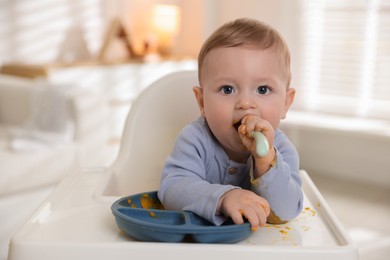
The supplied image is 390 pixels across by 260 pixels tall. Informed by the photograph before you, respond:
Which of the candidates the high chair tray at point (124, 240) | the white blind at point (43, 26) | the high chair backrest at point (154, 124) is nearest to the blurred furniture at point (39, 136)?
the white blind at point (43, 26)

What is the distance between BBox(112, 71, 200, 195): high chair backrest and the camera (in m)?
1.25

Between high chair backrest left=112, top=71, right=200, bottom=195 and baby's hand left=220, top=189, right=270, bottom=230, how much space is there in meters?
0.49

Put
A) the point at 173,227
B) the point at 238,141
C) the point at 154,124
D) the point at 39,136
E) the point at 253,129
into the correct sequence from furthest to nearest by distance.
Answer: the point at 39,136
the point at 154,124
the point at 238,141
the point at 253,129
the point at 173,227

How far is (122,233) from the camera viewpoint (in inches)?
29.9

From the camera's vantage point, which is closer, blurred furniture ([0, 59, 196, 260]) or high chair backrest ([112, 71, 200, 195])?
high chair backrest ([112, 71, 200, 195])

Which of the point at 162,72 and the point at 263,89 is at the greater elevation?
the point at 263,89

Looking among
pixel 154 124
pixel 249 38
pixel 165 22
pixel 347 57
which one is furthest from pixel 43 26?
pixel 249 38

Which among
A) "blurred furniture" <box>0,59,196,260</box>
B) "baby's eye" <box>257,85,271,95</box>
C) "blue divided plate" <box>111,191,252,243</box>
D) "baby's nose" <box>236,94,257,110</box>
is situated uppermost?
"baby's eye" <box>257,85,271,95</box>

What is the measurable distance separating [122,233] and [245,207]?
6.8 inches

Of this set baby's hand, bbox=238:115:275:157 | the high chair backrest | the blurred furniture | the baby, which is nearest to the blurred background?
the blurred furniture

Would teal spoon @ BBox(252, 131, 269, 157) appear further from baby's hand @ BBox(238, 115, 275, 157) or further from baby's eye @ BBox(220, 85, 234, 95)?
baby's eye @ BBox(220, 85, 234, 95)

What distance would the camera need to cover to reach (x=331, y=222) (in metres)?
0.83

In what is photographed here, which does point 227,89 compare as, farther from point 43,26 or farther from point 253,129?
point 43,26

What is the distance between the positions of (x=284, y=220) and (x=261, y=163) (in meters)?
0.11
